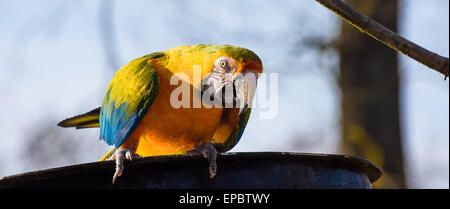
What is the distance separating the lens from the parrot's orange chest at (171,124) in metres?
3.60

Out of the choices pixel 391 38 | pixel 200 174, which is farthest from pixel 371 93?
pixel 200 174

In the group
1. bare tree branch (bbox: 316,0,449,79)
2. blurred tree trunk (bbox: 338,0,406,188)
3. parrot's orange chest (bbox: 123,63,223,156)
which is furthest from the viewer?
blurred tree trunk (bbox: 338,0,406,188)

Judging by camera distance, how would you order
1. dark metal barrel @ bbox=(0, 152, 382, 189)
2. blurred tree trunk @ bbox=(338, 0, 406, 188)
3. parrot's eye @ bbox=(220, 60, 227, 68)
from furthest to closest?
blurred tree trunk @ bbox=(338, 0, 406, 188) → parrot's eye @ bbox=(220, 60, 227, 68) → dark metal barrel @ bbox=(0, 152, 382, 189)

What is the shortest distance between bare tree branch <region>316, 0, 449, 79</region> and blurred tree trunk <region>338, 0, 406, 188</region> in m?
4.49

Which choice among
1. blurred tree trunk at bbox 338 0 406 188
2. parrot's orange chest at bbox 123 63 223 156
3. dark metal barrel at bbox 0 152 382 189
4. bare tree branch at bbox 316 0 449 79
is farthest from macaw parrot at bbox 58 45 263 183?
blurred tree trunk at bbox 338 0 406 188

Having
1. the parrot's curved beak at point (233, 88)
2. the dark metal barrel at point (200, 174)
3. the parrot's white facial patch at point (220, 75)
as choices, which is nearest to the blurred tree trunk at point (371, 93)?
the parrot's curved beak at point (233, 88)

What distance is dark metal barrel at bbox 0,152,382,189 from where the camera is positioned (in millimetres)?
2270

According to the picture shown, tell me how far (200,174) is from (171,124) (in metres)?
1.37

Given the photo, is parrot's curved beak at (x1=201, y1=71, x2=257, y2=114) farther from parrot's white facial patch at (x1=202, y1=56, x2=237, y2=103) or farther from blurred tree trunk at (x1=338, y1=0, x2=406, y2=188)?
blurred tree trunk at (x1=338, y1=0, x2=406, y2=188)

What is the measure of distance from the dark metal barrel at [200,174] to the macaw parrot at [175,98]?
969mm

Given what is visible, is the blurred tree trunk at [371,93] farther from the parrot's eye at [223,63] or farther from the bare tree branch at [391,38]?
the bare tree branch at [391,38]
